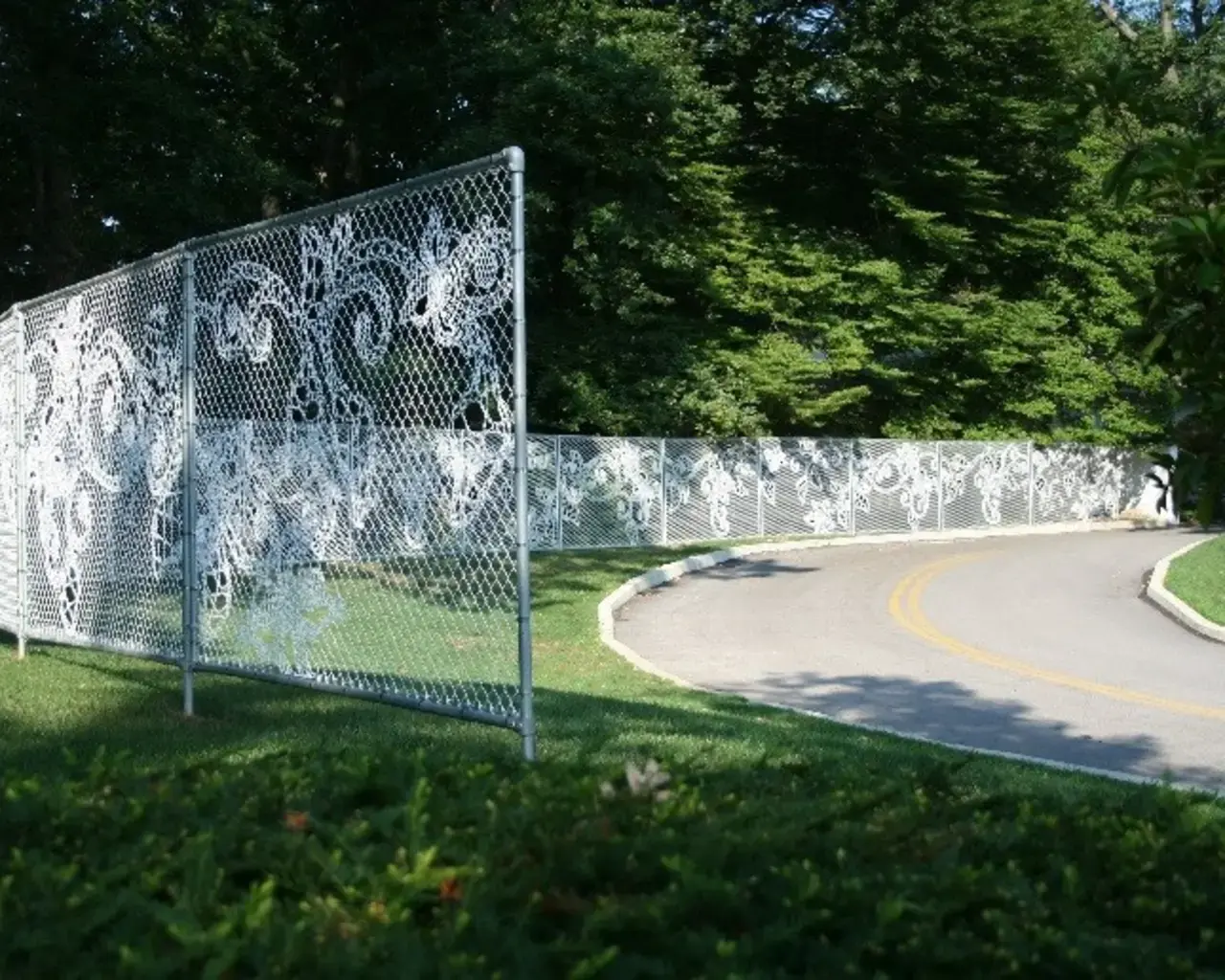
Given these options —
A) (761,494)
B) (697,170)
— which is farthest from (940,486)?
(697,170)

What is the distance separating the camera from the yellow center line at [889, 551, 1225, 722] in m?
12.1

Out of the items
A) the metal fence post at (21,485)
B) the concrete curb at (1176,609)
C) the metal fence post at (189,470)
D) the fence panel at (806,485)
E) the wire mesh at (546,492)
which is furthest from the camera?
the fence panel at (806,485)

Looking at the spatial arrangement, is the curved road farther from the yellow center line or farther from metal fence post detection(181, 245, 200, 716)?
metal fence post detection(181, 245, 200, 716)

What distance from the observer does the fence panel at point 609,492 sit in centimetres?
2559

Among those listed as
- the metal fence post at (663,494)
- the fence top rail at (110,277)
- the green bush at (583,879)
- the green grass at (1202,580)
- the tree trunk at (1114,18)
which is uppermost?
the tree trunk at (1114,18)

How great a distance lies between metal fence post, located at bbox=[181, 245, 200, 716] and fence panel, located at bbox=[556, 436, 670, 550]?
17019mm

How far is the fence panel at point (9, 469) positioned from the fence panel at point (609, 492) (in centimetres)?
1429

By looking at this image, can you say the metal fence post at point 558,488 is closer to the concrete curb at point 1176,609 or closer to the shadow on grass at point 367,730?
the concrete curb at point 1176,609

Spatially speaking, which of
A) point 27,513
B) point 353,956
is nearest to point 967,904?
point 353,956

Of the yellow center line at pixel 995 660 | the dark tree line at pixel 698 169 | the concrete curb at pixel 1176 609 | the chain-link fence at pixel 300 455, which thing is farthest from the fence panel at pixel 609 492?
the chain-link fence at pixel 300 455

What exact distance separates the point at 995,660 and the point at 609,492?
1231 centimetres

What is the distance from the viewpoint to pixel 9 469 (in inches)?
438

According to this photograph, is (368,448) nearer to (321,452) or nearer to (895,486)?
(321,452)

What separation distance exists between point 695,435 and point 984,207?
11.1 meters
